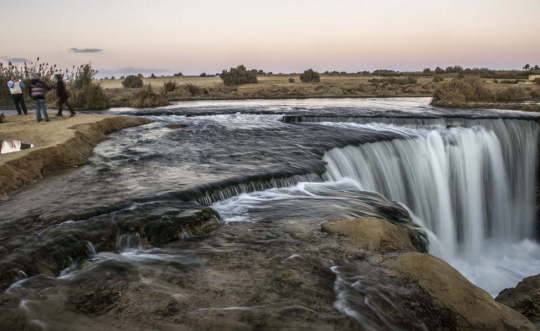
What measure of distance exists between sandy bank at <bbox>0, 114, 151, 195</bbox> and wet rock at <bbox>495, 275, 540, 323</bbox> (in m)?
7.69

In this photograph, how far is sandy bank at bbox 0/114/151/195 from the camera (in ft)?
23.7

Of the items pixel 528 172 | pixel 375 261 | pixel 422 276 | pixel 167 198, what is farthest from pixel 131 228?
pixel 528 172

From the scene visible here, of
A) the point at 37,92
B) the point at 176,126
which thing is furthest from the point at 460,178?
the point at 37,92

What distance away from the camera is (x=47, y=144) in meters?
8.90

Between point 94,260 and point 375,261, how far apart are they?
3115mm

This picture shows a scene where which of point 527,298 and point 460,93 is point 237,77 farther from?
point 527,298

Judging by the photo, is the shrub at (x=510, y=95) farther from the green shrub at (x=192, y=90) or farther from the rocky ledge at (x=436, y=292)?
the rocky ledge at (x=436, y=292)

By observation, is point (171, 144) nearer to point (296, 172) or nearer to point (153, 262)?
point (296, 172)

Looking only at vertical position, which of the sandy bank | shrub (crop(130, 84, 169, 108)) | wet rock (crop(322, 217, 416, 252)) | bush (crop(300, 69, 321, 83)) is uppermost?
bush (crop(300, 69, 321, 83))

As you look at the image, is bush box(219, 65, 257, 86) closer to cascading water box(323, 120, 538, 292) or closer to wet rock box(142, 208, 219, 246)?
cascading water box(323, 120, 538, 292)

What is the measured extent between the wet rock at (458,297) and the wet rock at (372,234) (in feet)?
1.75

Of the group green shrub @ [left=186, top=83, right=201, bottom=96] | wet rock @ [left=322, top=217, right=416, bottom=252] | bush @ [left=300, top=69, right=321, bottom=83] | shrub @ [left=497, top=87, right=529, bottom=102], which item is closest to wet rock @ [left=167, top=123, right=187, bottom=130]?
wet rock @ [left=322, top=217, right=416, bottom=252]

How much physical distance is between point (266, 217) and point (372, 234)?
5.46ft

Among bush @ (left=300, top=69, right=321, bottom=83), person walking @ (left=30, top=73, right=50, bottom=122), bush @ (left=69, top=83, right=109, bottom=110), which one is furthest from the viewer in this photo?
bush @ (left=300, top=69, right=321, bottom=83)
